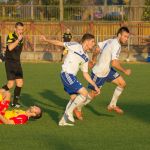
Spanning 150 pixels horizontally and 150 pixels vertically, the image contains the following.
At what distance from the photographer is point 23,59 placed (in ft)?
120

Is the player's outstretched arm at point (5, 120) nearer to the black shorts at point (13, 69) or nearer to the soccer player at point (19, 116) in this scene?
the soccer player at point (19, 116)

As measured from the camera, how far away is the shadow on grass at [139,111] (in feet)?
44.2

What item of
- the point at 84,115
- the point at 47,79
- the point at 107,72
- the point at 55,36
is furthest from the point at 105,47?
the point at 55,36

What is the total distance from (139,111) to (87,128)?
9.68 ft

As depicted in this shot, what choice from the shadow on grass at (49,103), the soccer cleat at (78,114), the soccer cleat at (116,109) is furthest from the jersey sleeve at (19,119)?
the soccer cleat at (116,109)

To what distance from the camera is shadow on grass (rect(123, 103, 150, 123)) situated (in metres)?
13.5

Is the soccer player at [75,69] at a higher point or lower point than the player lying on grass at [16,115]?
higher

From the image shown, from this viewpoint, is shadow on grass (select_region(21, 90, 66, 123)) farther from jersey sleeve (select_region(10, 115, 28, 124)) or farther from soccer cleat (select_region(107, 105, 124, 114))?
soccer cleat (select_region(107, 105, 124, 114))

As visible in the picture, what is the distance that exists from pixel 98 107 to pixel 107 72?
1192 millimetres

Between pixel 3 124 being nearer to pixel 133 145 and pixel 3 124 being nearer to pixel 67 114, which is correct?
pixel 67 114

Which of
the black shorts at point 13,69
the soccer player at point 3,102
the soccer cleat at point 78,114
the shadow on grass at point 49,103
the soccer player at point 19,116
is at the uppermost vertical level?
the black shorts at point 13,69

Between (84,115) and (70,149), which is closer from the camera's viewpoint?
(70,149)

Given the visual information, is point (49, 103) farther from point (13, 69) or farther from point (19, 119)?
point (19, 119)

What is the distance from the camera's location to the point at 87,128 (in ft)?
38.7
